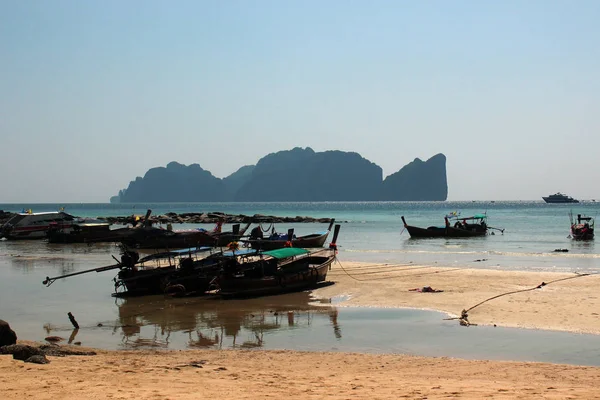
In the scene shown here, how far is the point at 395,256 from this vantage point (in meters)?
39.5

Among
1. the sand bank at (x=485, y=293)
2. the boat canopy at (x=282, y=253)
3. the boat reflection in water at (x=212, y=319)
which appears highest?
the boat canopy at (x=282, y=253)

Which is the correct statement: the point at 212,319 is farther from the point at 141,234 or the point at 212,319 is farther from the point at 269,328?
the point at 141,234

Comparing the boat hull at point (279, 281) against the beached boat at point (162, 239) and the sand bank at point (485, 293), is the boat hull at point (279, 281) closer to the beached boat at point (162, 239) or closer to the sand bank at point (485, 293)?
the sand bank at point (485, 293)

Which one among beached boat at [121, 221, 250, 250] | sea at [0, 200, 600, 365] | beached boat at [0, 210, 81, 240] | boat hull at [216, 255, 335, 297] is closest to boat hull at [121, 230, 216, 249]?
beached boat at [121, 221, 250, 250]

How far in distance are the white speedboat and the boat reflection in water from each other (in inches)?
1574

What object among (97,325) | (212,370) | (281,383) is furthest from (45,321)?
(281,383)

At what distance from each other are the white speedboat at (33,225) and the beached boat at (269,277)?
128 ft

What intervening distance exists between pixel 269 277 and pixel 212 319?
5589 millimetres

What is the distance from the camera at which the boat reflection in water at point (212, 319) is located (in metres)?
15.8

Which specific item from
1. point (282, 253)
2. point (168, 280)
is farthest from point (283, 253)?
point (168, 280)

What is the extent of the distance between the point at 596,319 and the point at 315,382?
1033cm

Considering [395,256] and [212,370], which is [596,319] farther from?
[395,256]

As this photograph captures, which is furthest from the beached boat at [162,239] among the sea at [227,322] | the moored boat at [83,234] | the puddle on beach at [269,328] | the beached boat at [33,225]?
the puddle on beach at [269,328]

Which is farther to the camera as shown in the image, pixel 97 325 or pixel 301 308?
pixel 301 308
